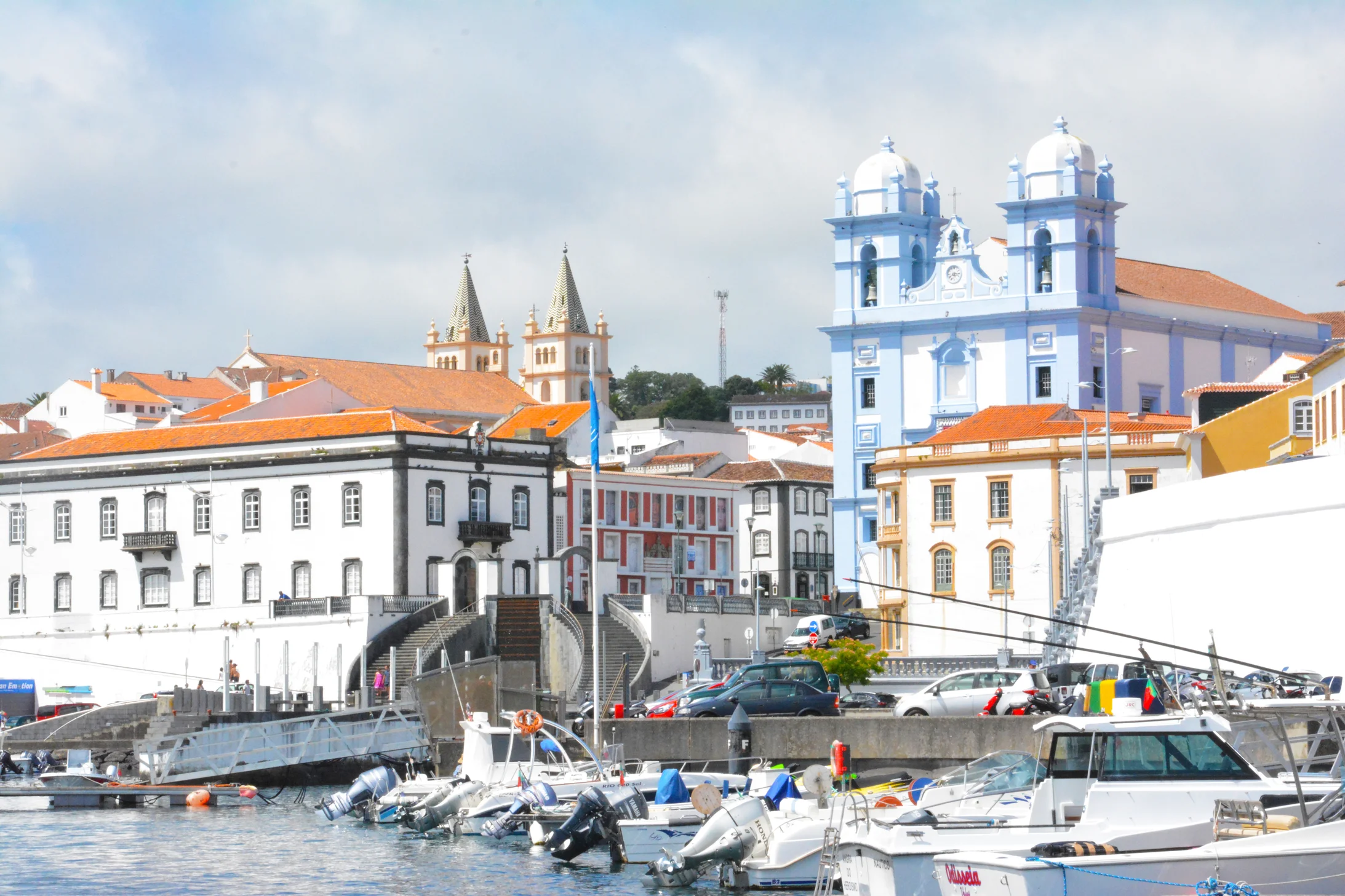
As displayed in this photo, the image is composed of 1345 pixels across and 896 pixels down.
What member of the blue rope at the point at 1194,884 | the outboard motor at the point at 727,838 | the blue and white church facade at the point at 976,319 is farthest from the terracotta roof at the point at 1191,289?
the blue rope at the point at 1194,884

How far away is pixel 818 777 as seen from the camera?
2930cm

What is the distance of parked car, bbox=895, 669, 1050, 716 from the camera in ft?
142

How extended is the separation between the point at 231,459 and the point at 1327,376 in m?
40.2

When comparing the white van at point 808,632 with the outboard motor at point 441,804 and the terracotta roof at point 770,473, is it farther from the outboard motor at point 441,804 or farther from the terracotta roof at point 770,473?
the terracotta roof at point 770,473

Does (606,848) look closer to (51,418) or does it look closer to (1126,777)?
(1126,777)

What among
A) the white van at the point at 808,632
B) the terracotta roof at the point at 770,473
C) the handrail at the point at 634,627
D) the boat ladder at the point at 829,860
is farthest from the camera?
the terracotta roof at the point at 770,473

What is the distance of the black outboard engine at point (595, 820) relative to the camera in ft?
110

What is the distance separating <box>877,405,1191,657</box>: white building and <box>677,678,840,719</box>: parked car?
2009 centimetres

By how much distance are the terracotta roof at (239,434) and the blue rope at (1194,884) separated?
55.1 metres

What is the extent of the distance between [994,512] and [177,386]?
352 ft

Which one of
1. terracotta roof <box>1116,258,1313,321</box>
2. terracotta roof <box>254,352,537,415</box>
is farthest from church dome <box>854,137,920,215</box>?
terracotta roof <box>254,352,537,415</box>

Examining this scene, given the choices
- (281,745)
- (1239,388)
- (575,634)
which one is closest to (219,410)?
(575,634)

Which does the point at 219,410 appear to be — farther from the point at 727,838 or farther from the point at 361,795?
the point at 727,838

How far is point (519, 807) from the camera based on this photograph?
37938 millimetres
